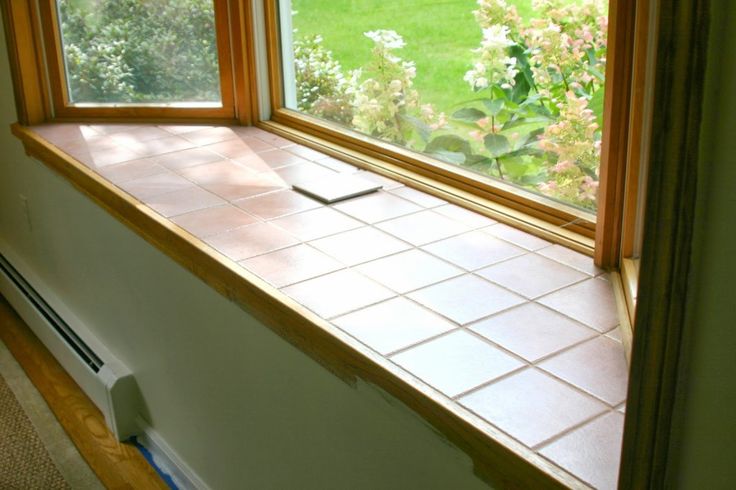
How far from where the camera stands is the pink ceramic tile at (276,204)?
6.50 feet

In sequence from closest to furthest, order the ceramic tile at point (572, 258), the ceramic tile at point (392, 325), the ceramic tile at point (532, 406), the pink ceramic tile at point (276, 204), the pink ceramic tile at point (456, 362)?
the ceramic tile at point (532, 406), the pink ceramic tile at point (456, 362), the ceramic tile at point (392, 325), the ceramic tile at point (572, 258), the pink ceramic tile at point (276, 204)

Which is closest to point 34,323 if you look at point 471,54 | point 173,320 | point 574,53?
point 173,320

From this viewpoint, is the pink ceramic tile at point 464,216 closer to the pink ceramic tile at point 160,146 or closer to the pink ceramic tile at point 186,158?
the pink ceramic tile at point 186,158

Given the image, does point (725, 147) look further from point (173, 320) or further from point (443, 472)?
point (173, 320)

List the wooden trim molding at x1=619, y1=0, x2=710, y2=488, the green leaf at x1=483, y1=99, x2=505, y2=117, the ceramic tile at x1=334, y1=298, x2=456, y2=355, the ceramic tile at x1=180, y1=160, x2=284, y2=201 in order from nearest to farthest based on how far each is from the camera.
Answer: the wooden trim molding at x1=619, y1=0, x2=710, y2=488 < the ceramic tile at x1=334, y1=298, x2=456, y2=355 < the green leaf at x1=483, y1=99, x2=505, y2=117 < the ceramic tile at x1=180, y1=160, x2=284, y2=201

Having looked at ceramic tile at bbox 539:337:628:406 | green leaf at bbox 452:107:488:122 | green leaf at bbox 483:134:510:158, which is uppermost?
green leaf at bbox 452:107:488:122

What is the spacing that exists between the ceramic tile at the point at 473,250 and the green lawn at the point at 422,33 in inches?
12.7

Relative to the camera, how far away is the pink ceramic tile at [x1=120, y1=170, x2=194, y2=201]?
83.6 inches

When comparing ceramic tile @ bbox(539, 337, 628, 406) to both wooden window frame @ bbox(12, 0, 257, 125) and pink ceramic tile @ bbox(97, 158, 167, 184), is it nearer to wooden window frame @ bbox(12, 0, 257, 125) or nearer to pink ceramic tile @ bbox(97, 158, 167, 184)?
pink ceramic tile @ bbox(97, 158, 167, 184)

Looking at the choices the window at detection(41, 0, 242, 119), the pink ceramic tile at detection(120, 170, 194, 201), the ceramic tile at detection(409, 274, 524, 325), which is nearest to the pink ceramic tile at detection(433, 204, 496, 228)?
the ceramic tile at detection(409, 274, 524, 325)

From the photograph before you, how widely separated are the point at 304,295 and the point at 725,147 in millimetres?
893

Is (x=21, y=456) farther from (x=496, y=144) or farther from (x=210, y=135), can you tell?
(x=496, y=144)

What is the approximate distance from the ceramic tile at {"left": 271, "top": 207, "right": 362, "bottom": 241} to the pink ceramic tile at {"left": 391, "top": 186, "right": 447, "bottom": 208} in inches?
6.6

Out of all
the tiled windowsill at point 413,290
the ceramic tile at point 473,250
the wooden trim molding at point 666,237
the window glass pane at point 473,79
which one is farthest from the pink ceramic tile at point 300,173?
the wooden trim molding at point 666,237
